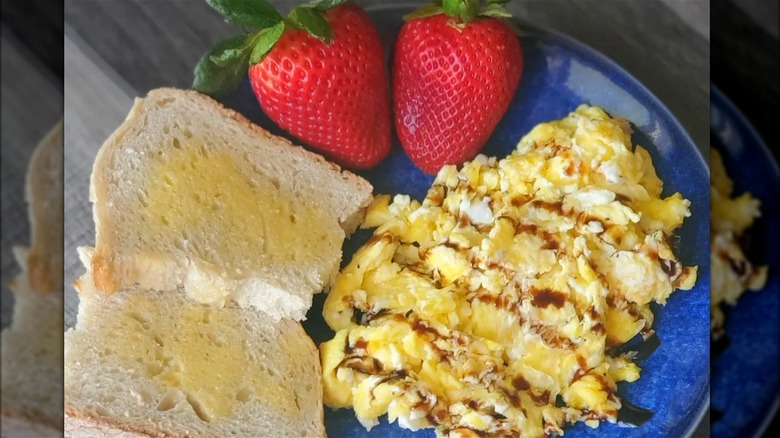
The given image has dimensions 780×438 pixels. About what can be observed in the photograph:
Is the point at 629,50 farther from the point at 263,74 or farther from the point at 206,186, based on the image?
the point at 206,186

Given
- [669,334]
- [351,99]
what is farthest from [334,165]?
[669,334]

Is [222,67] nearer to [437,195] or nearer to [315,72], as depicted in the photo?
[315,72]

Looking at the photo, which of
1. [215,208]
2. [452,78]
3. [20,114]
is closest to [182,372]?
[215,208]

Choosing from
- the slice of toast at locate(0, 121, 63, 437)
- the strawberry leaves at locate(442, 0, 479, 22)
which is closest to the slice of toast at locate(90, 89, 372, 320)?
the strawberry leaves at locate(442, 0, 479, 22)

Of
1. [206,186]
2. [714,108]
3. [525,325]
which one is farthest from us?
[714,108]

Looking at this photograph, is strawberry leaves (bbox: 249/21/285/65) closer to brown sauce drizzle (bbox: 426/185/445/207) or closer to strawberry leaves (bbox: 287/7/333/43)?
strawberry leaves (bbox: 287/7/333/43)

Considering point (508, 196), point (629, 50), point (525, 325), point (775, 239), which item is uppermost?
point (629, 50)

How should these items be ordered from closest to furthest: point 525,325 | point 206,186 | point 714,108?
point 525,325, point 206,186, point 714,108

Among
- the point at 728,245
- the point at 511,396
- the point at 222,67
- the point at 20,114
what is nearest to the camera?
the point at 511,396
